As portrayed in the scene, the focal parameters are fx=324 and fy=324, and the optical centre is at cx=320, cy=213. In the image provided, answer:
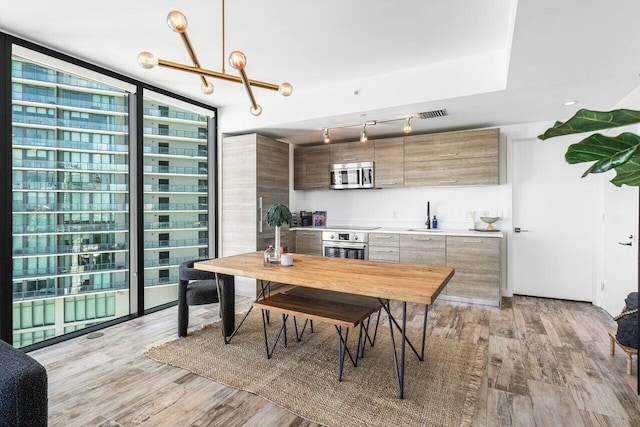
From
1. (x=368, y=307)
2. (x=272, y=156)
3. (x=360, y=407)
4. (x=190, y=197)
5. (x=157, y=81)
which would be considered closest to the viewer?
(x=360, y=407)

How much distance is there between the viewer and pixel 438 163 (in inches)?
173

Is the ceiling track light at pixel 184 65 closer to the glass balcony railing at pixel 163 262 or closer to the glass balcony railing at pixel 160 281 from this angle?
the glass balcony railing at pixel 163 262

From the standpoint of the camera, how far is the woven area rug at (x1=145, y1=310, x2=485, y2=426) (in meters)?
1.91

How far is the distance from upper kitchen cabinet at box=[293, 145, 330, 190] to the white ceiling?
1.13 m

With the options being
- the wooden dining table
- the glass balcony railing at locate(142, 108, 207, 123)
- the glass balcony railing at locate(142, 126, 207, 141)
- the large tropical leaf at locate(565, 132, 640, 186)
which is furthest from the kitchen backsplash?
the large tropical leaf at locate(565, 132, 640, 186)

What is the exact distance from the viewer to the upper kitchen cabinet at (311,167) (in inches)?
205

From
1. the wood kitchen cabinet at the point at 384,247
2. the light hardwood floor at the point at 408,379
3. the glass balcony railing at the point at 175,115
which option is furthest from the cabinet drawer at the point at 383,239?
the glass balcony railing at the point at 175,115

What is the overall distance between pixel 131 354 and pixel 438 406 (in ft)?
7.82

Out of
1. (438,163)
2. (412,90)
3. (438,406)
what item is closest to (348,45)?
(412,90)

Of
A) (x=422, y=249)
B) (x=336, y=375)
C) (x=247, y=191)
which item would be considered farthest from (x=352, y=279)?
(x=247, y=191)

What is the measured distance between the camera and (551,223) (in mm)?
4219

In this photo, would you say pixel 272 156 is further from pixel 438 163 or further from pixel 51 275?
pixel 51 275

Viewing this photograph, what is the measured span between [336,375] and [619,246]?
10.9 ft

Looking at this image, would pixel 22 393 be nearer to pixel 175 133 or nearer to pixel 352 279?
pixel 352 279
